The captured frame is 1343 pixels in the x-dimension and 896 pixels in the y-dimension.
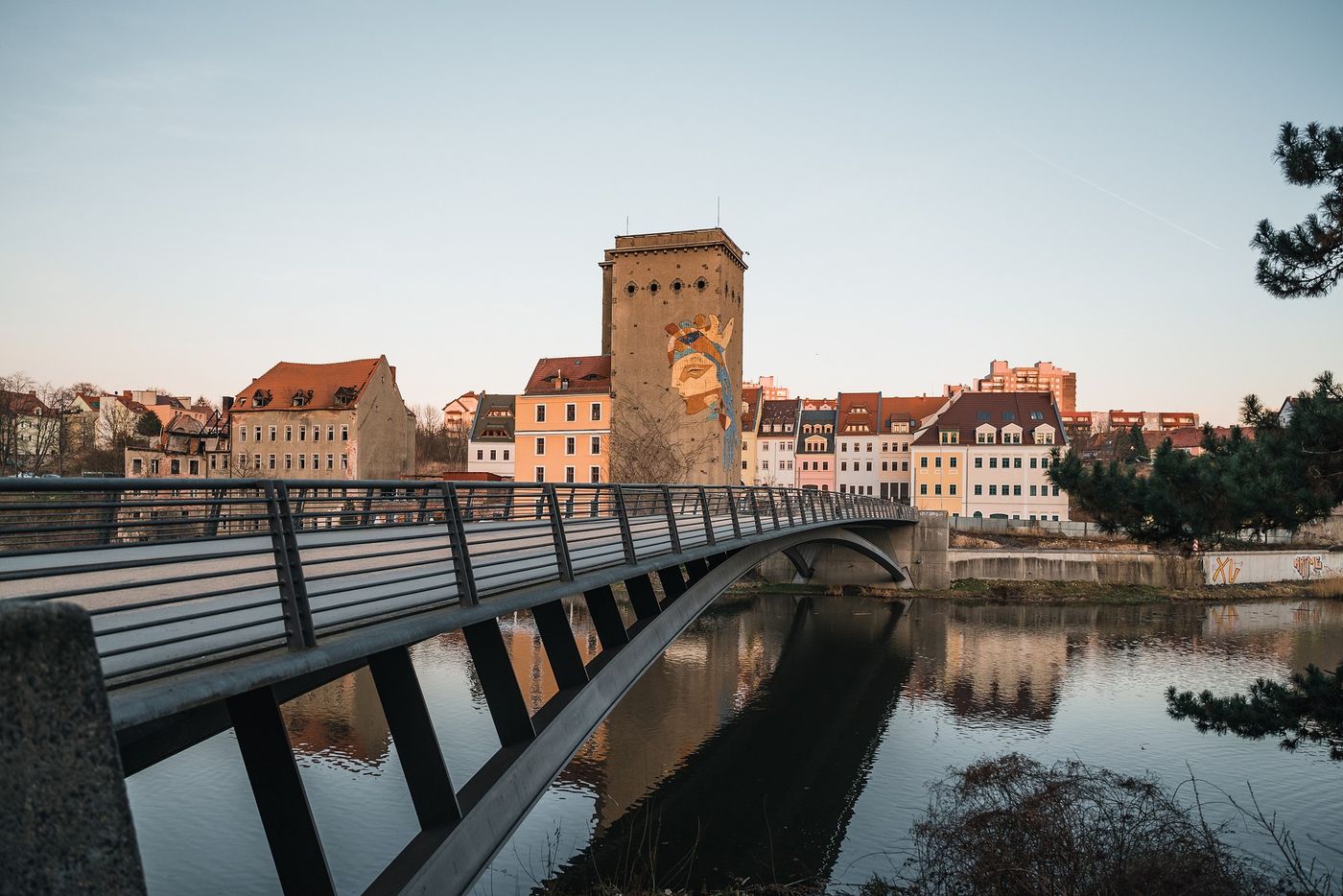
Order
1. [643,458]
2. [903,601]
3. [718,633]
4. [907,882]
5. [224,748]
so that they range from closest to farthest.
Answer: [907,882] < [224,748] < [718,633] < [903,601] < [643,458]

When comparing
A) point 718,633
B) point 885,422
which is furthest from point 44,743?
point 885,422

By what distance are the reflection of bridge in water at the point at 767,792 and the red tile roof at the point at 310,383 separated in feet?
147

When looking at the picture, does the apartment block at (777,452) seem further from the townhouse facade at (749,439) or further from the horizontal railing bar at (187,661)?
the horizontal railing bar at (187,661)

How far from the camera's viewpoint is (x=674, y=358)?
53.2m

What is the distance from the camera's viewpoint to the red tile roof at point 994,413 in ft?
250

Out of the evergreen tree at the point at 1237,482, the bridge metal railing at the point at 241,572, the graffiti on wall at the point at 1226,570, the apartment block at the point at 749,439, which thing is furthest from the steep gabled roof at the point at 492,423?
the bridge metal railing at the point at 241,572

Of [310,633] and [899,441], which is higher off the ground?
[899,441]

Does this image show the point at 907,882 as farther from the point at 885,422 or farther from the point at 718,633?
the point at 885,422

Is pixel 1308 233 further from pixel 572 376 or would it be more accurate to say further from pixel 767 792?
pixel 572 376

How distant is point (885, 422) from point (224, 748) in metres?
70.4

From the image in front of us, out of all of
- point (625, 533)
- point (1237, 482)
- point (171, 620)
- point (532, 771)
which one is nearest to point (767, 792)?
point (625, 533)

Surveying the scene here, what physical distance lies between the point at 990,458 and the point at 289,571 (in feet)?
243

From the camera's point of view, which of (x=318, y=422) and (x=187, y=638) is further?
(x=318, y=422)

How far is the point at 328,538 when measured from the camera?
10.3 m
